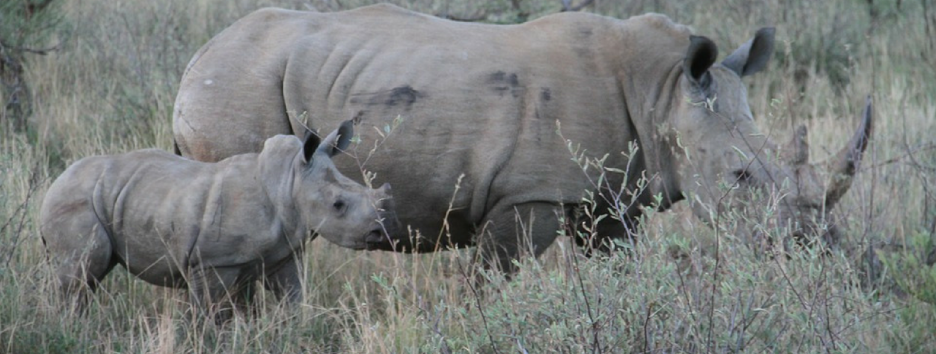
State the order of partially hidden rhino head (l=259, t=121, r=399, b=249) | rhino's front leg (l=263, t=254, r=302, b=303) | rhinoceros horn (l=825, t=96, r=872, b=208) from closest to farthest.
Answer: partially hidden rhino head (l=259, t=121, r=399, b=249)
rhino's front leg (l=263, t=254, r=302, b=303)
rhinoceros horn (l=825, t=96, r=872, b=208)

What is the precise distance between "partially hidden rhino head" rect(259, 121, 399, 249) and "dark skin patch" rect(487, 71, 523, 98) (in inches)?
28.9

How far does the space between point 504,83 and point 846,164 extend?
1.67m

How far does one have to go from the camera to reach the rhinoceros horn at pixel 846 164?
5.82 meters

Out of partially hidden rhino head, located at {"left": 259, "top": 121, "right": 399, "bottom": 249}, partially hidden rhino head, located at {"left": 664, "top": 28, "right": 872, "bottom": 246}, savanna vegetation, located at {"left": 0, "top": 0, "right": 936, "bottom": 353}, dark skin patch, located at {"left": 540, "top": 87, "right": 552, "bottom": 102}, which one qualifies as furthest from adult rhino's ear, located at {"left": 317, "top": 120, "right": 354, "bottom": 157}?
partially hidden rhino head, located at {"left": 664, "top": 28, "right": 872, "bottom": 246}

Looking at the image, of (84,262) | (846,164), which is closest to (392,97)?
(84,262)

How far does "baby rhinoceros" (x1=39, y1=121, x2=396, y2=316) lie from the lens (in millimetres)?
5051

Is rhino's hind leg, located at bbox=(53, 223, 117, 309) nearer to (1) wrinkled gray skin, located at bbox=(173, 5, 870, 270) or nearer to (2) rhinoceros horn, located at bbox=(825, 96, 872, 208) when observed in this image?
(1) wrinkled gray skin, located at bbox=(173, 5, 870, 270)

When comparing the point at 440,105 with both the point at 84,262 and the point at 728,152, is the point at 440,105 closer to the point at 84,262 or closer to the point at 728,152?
the point at 728,152

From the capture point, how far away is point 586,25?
5.86 m

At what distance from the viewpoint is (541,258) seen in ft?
19.0

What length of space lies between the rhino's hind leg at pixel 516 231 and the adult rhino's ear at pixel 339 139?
784 millimetres

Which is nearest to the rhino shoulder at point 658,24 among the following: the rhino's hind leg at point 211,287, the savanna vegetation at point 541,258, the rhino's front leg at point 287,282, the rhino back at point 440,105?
the rhino back at point 440,105

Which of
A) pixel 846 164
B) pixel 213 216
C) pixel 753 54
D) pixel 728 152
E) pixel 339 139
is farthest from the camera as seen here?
pixel 753 54

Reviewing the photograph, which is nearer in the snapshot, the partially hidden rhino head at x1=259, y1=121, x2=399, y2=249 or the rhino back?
the partially hidden rhino head at x1=259, y1=121, x2=399, y2=249
